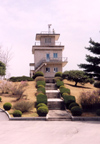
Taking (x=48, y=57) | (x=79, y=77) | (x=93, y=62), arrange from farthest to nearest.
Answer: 1. (x=48, y=57)
2. (x=79, y=77)
3. (x=93, y=62)

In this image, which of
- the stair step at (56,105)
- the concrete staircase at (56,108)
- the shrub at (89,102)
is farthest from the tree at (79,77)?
the shrub at (89,102)

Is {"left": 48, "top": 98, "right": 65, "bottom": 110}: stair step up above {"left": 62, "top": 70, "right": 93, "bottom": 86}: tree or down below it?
below

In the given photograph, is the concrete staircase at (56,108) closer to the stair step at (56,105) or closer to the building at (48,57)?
the stair step at (56,105)

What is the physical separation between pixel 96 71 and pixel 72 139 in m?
10.9

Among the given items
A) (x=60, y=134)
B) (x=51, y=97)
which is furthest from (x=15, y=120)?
(x=51, y=97)

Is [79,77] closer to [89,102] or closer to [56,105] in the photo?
[56,105]

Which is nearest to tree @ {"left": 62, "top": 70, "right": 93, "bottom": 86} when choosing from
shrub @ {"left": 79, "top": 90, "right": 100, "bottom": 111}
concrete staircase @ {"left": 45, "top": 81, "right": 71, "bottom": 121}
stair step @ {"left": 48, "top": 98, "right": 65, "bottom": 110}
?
concrete staircase @ {"left": 45, "top": 81, "right": 71, "bottom": 121}

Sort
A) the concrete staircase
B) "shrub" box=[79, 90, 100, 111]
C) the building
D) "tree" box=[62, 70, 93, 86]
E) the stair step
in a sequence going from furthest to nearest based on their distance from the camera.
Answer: the building, "tree" box=[62, 70, 93, 86], the stair step, "shrub" box=[79, 90, 100, 111], the concrete staircase

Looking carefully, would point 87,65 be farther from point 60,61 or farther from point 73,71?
point 60,61

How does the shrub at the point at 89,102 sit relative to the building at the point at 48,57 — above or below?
below

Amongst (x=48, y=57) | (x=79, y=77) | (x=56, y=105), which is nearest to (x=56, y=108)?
(x=56, y=105)

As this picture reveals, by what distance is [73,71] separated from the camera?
3625cm

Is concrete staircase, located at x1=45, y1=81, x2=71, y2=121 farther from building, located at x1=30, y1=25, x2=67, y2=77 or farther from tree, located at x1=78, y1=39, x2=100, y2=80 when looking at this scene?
building, located at x1=30, y1=25, x2=67, y2=77

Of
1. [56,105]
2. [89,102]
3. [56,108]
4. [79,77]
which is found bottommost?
[56,108]
